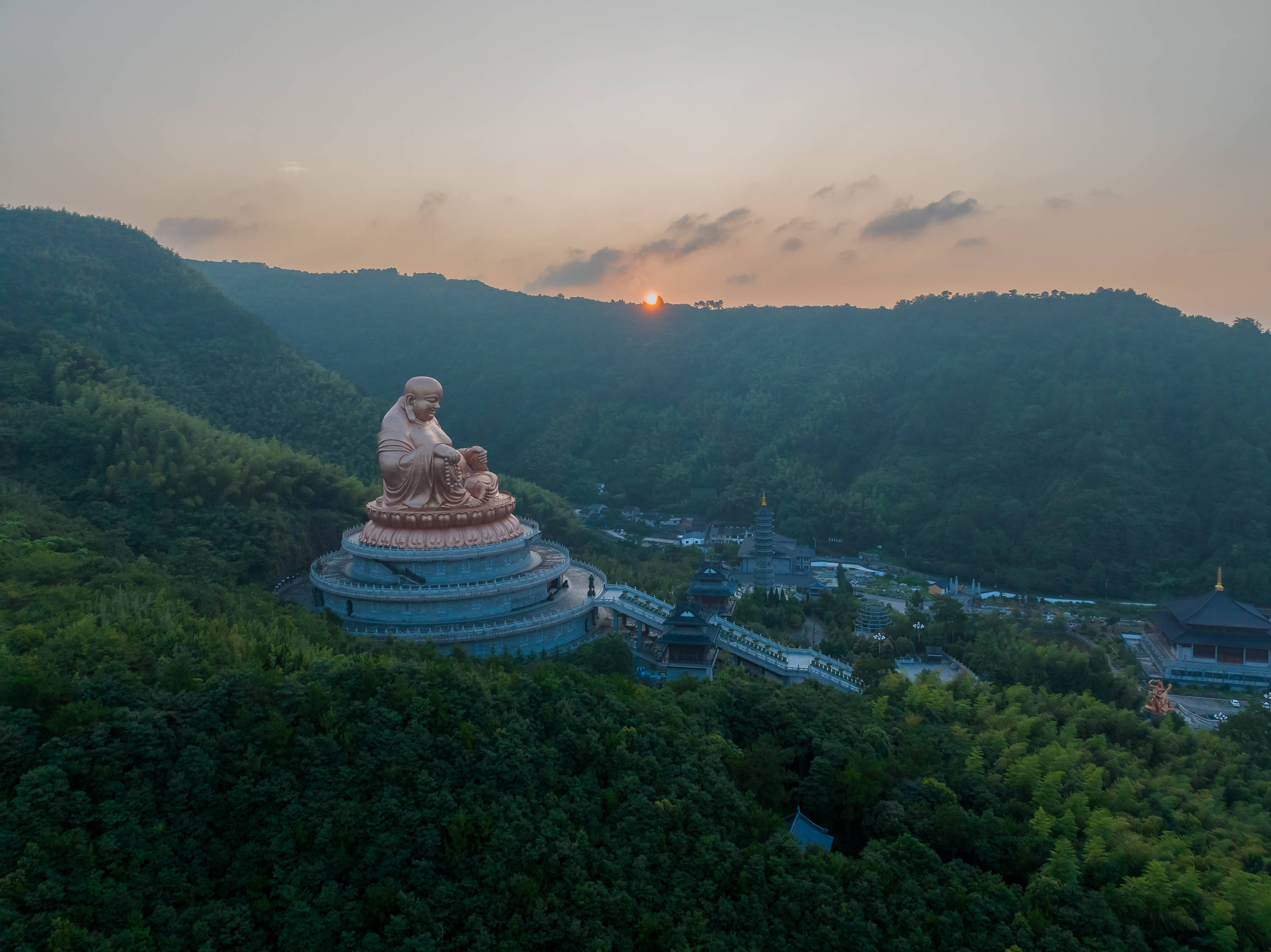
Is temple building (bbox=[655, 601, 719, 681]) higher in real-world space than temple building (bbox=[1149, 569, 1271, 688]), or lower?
higher

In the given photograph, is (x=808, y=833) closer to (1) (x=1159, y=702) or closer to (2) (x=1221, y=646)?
(1) (x=1159, y=702)

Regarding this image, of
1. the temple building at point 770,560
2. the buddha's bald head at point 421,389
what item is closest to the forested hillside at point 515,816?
the buddha's bald head at point 421,389

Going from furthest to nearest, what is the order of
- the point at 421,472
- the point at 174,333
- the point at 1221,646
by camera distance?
the point at 174,333 < the point at 1221,646 < the point at 421,472

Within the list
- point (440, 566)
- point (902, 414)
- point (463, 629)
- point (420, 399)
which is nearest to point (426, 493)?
point (440, 566)

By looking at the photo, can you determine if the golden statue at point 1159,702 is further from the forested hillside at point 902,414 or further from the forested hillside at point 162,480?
the forested hillside at point 162,480

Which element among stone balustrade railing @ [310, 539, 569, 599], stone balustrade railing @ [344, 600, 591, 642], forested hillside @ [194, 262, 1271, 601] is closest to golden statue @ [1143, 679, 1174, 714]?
stone balustrade railing @ [344, 600, 591, 642]

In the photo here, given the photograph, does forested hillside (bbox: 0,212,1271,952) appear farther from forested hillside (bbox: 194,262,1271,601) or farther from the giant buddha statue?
forested hillside (bbox: 194,262,1271,601)
